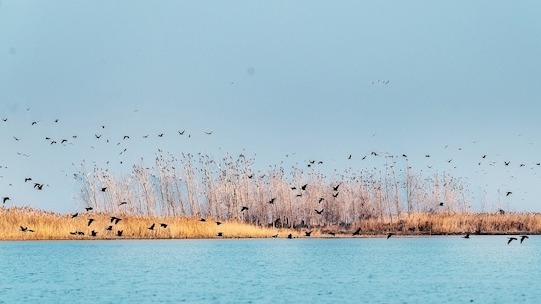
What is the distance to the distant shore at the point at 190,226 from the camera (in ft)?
211

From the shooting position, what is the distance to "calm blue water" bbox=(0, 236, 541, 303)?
3012cm

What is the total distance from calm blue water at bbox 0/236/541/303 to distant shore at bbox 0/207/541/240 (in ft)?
12.0

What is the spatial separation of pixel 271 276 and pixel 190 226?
31075mm

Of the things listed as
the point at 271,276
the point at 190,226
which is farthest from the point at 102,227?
the point at 271,276

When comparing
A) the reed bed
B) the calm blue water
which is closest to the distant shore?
the reed bed

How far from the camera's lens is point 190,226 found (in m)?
69.3

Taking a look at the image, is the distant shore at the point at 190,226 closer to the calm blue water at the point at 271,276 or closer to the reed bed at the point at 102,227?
the reed bed at the point at 102,227

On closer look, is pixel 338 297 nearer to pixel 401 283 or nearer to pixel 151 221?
pixel 401 283

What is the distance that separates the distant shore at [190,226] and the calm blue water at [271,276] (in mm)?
3664

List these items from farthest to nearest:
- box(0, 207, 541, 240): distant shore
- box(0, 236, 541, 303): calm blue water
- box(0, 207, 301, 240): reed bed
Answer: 1. box(0, 207, 541, 240): distant shore
2. box(0, 207, 301, 240): reed bed
3. box(0, 236, 541, 303): calm blue water

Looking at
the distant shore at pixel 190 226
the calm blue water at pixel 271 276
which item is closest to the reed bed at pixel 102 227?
the distant shore at pixel 190 226

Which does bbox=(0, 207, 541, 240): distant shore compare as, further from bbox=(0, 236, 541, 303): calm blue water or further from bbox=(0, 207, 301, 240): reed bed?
bbox=(0, 236, 541, 303): calm blue water

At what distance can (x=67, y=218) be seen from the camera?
66312 millimetres

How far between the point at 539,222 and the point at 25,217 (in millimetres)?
47247
